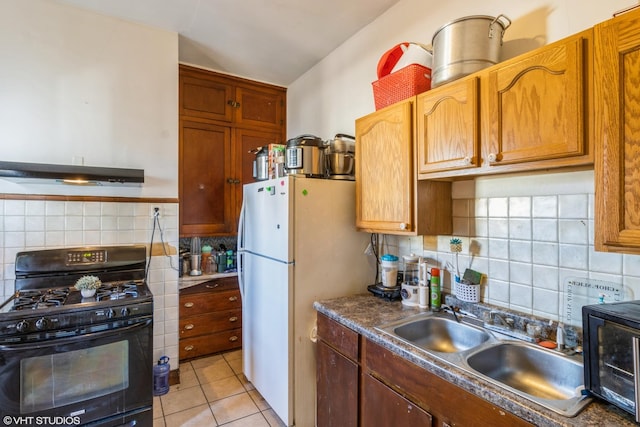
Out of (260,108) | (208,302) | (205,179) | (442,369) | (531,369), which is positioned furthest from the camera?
(260,108)

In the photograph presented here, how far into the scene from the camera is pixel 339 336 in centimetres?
172

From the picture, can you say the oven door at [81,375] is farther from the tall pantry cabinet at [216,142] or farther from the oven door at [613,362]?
the oven door at [613,362]

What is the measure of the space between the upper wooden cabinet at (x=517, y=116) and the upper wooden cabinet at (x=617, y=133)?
4 cm

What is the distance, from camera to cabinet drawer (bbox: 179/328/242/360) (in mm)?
2891

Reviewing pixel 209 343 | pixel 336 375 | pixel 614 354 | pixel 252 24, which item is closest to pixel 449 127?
pixel 614 354

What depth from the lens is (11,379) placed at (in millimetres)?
Result: 1585

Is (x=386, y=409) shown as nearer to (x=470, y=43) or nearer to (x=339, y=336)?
(x=339, y=336)

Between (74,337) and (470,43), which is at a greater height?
(470,43)

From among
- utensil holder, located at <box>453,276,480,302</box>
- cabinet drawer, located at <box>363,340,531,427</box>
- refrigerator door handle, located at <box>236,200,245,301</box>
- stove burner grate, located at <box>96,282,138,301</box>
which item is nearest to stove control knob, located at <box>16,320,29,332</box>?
stove burner grate, located at <box>96,282,138,301</box>

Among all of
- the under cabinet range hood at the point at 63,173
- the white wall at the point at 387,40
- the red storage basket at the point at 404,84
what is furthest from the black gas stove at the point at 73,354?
the white wall at the point at 387,40

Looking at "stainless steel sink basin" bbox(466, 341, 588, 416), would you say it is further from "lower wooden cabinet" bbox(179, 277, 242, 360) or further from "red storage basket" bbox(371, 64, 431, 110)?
"lower wooden cabinet" bbox(179, 277, 242, 360)

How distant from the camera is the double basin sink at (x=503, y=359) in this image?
3.78ft

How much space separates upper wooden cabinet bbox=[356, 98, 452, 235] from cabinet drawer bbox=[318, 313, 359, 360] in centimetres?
60

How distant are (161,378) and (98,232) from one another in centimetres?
120
